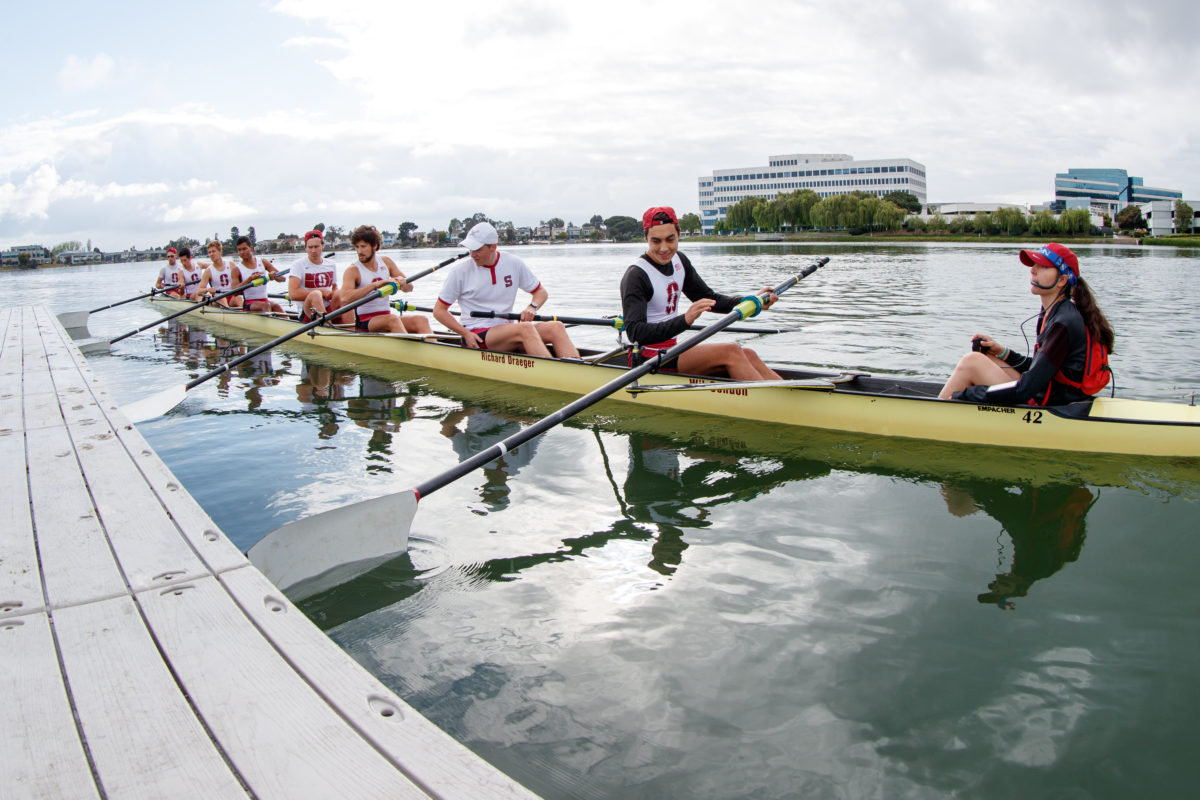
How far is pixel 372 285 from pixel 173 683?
10687 mm

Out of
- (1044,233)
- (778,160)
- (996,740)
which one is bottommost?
(996,740)

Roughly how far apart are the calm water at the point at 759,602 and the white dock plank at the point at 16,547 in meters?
1.36

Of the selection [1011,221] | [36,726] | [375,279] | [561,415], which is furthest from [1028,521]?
[1011,221]

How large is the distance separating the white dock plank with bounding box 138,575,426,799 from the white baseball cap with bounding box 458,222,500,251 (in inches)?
277

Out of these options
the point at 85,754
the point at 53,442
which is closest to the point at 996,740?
the point at 85,754

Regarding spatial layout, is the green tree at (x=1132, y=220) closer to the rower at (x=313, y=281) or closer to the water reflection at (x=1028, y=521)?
the rower at (x=313, y=281)

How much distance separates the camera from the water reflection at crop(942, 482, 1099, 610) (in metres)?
4.62

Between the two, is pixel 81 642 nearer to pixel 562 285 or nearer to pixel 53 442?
pixel 53 442

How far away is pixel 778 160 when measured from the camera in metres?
181

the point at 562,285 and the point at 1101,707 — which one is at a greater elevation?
the point at 562,285

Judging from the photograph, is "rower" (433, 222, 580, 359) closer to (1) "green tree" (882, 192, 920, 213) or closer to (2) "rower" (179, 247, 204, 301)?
(2) "rower" (179, 247, 204, 301)

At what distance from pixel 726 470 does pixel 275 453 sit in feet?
15.2

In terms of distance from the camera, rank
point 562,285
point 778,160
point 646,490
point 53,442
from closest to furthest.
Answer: point 53,442 < point 646,490 < point 562,285 < point 778,160

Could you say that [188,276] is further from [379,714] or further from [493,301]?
[379,714]
